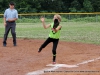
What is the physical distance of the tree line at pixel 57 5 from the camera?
5312cm

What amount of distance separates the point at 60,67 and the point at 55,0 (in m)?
49.8

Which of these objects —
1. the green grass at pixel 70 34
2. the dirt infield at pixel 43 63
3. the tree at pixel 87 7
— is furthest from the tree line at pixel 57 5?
the dirt infield at pixel 43 63

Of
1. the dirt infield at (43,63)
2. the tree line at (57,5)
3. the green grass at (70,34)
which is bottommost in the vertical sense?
the tree line at (57,5)

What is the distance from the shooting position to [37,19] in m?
41.5

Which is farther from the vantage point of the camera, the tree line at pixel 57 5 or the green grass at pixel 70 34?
the tree line at pixel 57 5

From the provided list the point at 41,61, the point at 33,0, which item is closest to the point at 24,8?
the point at 33,0

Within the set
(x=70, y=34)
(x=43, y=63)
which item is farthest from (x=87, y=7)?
(x=43, y=63)

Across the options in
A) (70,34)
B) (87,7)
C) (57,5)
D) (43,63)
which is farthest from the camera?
(57,5)

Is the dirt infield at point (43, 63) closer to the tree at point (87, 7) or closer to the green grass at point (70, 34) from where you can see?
the green grass at point (70, 34)

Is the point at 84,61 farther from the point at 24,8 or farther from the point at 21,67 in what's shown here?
the point at 24,8

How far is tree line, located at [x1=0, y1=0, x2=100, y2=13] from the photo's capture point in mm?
53125

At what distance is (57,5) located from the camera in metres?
56.8

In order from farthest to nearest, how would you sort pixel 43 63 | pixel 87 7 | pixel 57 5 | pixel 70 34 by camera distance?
1. pixel 57 5
2. pixel 87 7
3. pixel 70 34
4. pixel 43 63

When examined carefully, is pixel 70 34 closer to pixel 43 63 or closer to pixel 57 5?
pixel 43 63
